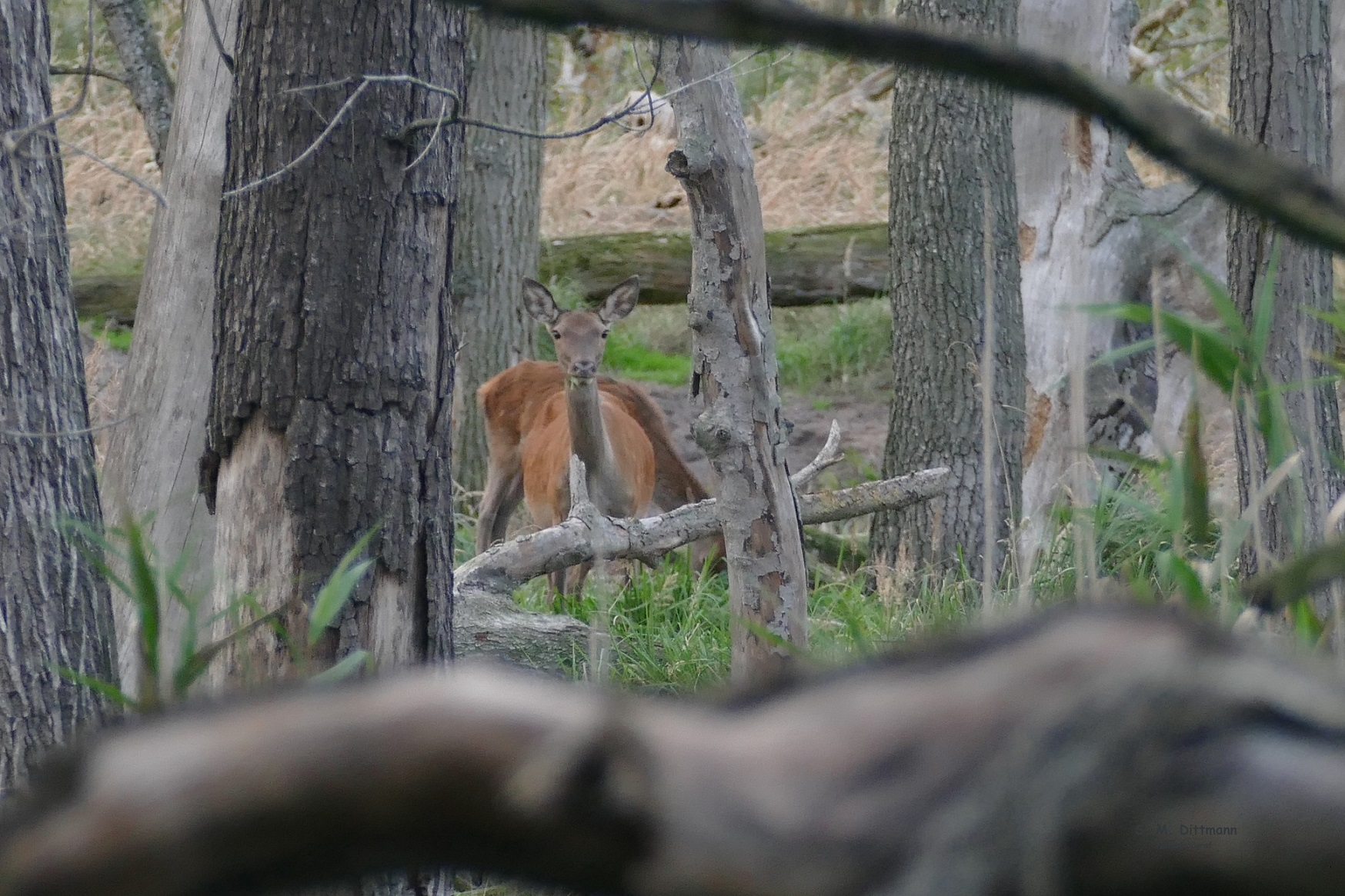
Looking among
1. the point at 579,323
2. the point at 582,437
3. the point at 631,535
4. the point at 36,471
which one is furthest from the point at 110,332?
the point at 36,471

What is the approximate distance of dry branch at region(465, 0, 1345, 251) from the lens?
0.83 metres

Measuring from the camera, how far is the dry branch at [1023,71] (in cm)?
83

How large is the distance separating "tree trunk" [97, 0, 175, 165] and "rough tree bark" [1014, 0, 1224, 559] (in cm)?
497

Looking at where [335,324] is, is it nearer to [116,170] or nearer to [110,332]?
[116,170]

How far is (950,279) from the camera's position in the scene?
24.6 ft

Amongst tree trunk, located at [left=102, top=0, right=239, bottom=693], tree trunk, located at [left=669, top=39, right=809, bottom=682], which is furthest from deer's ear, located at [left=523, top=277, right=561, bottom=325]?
tree trunk, located at [left=669, top=39, right=809, bottom=682]

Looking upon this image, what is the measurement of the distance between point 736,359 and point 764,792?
3.54 metres

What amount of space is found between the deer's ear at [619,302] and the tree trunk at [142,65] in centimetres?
335

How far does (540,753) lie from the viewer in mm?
712

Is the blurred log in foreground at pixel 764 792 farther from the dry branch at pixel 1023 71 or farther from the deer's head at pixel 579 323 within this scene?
the deer's head at pixel 579 323

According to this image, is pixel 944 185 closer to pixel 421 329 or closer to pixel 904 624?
pixel 904 624

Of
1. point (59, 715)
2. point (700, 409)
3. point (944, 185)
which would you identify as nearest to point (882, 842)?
point (59, 715)

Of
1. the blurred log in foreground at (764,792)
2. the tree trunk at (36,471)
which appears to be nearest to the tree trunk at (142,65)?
the tree trunk at (36,471)

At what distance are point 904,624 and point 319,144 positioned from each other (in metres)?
2.93
